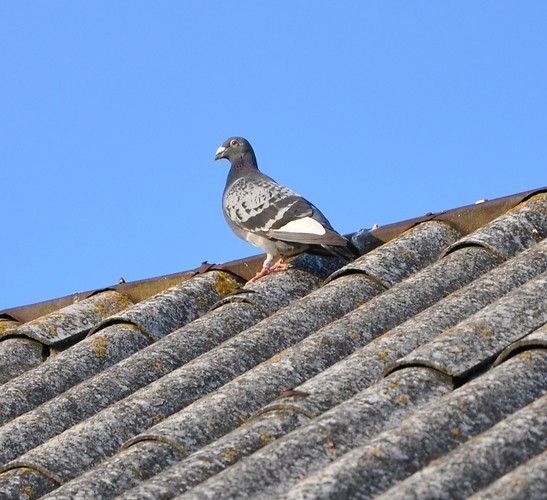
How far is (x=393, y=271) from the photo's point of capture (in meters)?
5.55

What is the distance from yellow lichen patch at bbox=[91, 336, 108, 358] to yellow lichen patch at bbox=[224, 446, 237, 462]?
1.82 m

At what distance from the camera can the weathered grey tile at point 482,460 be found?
9.64 ft

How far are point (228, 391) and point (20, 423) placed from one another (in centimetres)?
77

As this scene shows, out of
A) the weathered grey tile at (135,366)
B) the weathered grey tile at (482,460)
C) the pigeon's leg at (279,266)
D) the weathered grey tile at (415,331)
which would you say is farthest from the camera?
the pigeon's leg at (279,266)

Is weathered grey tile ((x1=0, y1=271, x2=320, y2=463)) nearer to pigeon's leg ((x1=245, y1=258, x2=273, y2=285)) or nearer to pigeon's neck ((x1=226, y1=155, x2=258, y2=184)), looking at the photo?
pigeon's leg ((x1=245, y1=258, x2=273, y2=285))

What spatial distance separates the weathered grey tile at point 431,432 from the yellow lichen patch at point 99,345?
2.10m

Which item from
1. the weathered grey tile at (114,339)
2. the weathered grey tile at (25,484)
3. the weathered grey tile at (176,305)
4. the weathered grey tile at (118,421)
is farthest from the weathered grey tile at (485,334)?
the weathered grey tile at (176,305)

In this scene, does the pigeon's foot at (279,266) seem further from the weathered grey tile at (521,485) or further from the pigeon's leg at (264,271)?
the weathered grey tile at (521,485)

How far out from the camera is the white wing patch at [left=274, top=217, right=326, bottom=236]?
6.50 metres

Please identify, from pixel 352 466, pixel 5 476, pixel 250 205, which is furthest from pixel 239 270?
pixel 352 466

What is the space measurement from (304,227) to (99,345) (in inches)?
62.6

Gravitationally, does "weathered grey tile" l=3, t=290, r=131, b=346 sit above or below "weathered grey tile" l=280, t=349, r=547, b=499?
above

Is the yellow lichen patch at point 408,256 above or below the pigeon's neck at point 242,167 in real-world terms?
below

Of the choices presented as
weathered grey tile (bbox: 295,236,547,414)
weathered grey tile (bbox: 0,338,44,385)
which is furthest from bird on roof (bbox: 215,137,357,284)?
weathered grey tile (bbox: 295,236,547,414)
